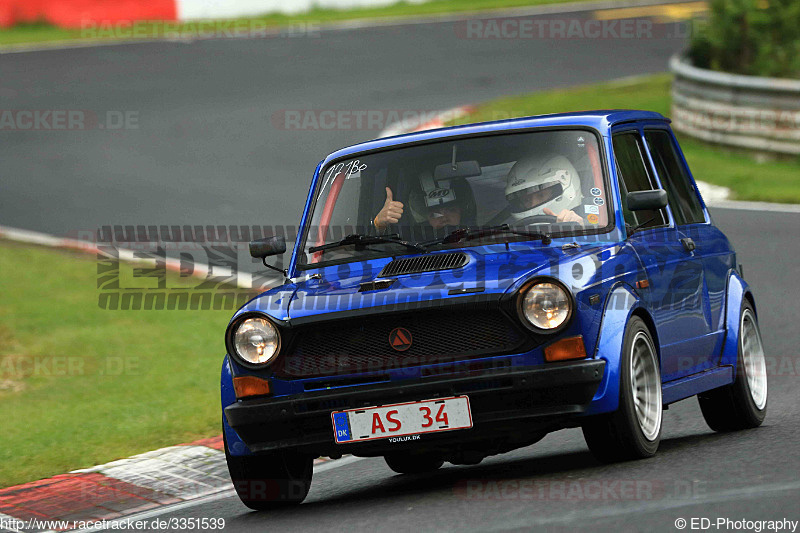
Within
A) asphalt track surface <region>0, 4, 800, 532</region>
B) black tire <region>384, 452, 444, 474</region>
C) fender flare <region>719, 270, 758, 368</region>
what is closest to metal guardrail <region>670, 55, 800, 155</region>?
asphalt track surface <region>0, 4, 800, 532</region>

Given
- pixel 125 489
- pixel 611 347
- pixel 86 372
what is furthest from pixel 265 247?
pixel 86 372

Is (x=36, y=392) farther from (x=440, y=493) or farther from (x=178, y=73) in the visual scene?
(x=178, y=73)

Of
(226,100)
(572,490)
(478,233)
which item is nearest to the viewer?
(572,490)

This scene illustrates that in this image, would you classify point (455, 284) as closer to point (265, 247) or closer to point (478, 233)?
point (478, 233)

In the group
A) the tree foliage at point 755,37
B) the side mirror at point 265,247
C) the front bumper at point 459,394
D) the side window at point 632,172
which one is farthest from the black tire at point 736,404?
the tree foliage at point 755,37

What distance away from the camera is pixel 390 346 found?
234 inches

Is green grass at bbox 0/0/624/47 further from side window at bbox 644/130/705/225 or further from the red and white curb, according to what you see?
side window at bbox 644/130/705/225

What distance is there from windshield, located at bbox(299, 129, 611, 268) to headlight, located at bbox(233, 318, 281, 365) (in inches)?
33.5

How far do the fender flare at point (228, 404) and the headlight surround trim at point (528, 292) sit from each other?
147 centimetres

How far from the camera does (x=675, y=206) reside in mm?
7512

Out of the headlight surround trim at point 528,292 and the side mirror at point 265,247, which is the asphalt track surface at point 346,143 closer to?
the headlight surround trim at point 528,292

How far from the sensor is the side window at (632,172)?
686cm

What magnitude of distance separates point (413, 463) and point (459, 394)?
1583 mm

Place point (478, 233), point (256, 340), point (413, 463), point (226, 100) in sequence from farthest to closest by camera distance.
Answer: point (226, 100), point (413, 463), point (478, 233), point (256, 340)
